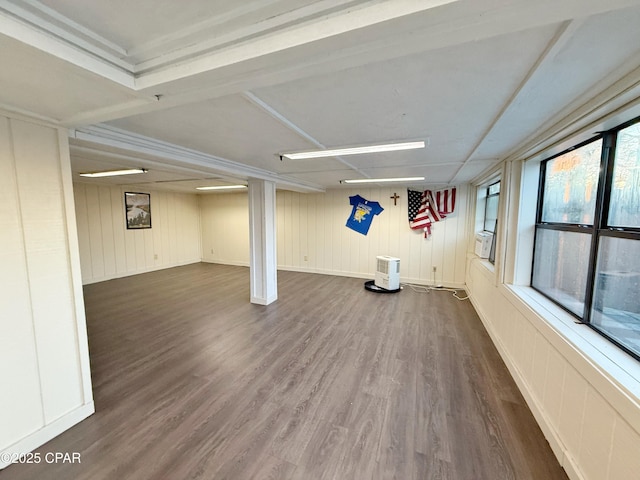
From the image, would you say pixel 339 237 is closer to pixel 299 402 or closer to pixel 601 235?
pixel 299 402

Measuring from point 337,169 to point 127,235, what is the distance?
224 inches

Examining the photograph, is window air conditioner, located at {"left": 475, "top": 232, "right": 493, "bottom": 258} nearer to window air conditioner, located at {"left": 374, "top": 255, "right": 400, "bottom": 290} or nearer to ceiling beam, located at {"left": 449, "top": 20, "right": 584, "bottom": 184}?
window air conditioner, located at {"left": 374, "top": 255, "right": 400, "bottom": 290}

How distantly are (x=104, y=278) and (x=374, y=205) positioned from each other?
6.44 m

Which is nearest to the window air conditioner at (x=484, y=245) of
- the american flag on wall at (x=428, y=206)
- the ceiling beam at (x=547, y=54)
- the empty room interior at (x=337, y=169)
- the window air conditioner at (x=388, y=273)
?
the empty room interior at (x=337, y=169)

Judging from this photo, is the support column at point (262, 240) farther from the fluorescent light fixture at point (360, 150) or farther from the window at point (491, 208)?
the window at point (491, 208)

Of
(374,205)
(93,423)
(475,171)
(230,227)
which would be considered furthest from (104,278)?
(475,171)

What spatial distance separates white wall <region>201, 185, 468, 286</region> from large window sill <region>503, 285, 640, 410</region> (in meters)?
3.24

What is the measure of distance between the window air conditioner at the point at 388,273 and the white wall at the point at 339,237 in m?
0.77

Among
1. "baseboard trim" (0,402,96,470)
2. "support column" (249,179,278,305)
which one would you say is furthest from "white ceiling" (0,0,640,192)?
"support column" (249,179,278,305)

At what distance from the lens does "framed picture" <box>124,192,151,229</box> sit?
626 cm

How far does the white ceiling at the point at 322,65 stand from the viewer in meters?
0.80

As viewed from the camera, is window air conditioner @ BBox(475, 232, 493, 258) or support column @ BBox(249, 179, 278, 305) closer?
window air conditioner @ BBox(475, 232, 493, 258)

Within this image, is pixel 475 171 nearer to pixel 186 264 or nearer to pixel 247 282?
pixel 247 282

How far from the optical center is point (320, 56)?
0.93 meters
